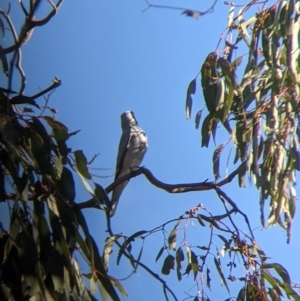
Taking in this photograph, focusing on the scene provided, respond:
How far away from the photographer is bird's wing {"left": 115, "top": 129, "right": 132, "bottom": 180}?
3.09m

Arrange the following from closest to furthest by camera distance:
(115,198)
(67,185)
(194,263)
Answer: (67,185) → (194,263) → (115,198)

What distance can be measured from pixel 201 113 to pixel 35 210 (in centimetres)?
62

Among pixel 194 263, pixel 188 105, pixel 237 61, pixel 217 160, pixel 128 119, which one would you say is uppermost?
pixel 128 119

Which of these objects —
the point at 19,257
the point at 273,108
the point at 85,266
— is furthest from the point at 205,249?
the point at 19,257

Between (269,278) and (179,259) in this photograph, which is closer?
(269,278)

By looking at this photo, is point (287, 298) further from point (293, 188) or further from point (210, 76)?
point (210, 76)

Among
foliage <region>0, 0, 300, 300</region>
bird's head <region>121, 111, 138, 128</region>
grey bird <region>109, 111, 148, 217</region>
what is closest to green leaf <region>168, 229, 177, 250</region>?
foliage <region>0, 0, 300, 300</region>

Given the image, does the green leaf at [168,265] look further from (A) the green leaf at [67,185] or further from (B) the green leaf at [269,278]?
(A) the green leaf at [67,185]

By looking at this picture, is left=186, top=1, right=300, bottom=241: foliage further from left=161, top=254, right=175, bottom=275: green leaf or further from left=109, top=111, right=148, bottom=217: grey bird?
left=109, top=111, right=148, bottom=217: grey bird

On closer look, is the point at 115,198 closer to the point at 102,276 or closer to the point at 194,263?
the point at 194,263

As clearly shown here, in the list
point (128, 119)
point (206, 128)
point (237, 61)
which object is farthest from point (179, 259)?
point (128, 119)

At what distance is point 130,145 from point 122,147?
4 cm

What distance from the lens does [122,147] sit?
3.21 meters

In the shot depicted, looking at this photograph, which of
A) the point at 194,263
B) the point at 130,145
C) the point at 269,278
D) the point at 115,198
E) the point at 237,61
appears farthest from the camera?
the point at 130,145
